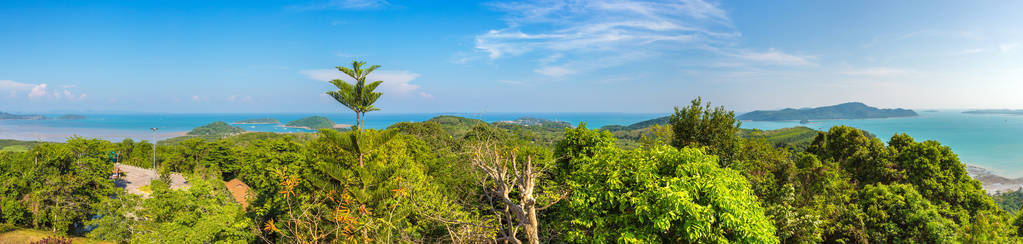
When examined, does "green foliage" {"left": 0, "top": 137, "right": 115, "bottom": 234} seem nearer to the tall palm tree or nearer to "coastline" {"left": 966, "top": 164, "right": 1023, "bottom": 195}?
the tall palm tree

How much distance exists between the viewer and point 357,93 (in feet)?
36.0

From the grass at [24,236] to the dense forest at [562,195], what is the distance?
59 centimetres

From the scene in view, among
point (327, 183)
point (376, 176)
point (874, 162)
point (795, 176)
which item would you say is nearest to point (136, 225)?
point (327, 183)

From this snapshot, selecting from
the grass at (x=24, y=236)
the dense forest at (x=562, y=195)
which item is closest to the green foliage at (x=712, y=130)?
the dense forest at (x=562, y=195)

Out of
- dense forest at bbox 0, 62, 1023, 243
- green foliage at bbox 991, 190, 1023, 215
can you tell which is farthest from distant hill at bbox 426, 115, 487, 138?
green foliage at bbox 991, 190, 1023, 215

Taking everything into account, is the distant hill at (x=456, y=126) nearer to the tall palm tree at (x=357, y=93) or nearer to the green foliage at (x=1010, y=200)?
the tall palm tree at (x=357, y=93)

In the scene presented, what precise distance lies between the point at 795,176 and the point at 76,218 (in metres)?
45.0

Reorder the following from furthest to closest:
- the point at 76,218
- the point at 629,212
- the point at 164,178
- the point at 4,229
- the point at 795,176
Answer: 1. the point at 164,178
2. the point at 76,218
3. the point at 4,229
4. the point at 795,176
5. the point at 629,212

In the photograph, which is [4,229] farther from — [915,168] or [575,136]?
[915,168]

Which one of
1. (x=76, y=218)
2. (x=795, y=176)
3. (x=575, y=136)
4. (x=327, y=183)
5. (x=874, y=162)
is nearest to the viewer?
(x=327, y=183)

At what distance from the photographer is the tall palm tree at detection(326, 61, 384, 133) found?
1077 cm

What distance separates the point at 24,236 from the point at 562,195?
3437 centimetres

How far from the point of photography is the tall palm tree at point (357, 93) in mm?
10766

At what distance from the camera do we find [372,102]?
1116cm
